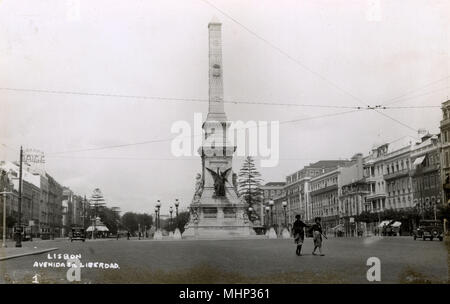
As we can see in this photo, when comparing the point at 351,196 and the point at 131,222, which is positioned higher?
the point at 351,196

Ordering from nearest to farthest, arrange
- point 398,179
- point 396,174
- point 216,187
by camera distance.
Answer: point 216,187 → point 396,174 → point 398,179

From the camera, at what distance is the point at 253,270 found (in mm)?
10188

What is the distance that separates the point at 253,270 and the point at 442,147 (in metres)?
18.3

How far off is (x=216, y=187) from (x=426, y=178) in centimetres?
1108

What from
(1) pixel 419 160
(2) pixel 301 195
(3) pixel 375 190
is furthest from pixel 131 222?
(1) pixel 419 160

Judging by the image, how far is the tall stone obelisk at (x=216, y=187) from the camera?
104ft

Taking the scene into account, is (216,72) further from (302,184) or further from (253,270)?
(253,270)

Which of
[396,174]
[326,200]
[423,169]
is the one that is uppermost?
[396,174]

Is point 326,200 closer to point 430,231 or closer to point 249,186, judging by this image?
point 249,186

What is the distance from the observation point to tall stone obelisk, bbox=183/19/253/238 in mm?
31719

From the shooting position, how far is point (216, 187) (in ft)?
106

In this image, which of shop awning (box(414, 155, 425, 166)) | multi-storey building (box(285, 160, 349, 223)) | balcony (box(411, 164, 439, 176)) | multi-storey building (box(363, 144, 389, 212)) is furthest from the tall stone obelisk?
multi-storey building (box(363, 144, 389, 212))

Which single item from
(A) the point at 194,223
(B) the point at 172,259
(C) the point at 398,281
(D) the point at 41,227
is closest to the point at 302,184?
(A) the point at 194,223
